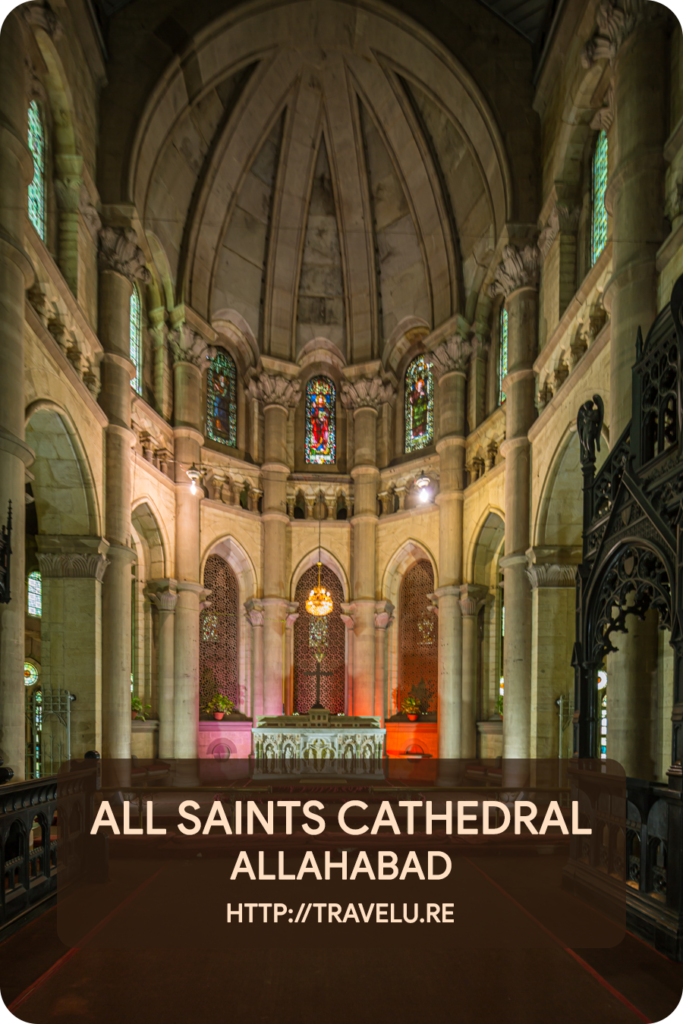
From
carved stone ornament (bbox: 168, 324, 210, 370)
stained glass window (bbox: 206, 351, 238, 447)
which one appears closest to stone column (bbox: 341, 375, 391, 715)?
stained glass window (bbox: 206, 351, 238, 447)

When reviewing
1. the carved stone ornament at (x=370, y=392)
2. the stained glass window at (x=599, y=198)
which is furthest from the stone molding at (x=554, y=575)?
the carved stone ornament at (x=370, y=392)

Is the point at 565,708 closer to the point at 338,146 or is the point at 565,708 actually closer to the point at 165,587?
the point at 165,587

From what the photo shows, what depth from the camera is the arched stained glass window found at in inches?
898

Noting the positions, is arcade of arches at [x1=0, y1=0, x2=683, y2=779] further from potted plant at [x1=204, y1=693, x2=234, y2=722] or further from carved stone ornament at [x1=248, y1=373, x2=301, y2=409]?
potted plant at [x1=204, y1=693, x2=234, y2=722]

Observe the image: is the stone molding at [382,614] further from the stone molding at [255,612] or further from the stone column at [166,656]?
the stone column at [166,656]

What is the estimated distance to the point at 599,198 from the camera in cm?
1425

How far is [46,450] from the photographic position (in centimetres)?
1409

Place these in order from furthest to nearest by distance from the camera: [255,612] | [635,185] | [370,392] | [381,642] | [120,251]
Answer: [370,392], [381,642], [255,612], [120,251], [635,185]

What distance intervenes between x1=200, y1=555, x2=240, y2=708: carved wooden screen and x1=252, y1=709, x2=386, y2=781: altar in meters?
4.79

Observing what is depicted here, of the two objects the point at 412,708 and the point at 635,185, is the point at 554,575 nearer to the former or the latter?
the point at 635,185

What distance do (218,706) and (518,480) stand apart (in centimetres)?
1070

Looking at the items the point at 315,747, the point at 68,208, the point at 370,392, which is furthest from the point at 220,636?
the point at 68,208

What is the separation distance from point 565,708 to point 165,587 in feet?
32.6

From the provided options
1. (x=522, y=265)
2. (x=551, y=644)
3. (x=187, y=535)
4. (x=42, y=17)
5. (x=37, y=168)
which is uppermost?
(x=42, y=17)
